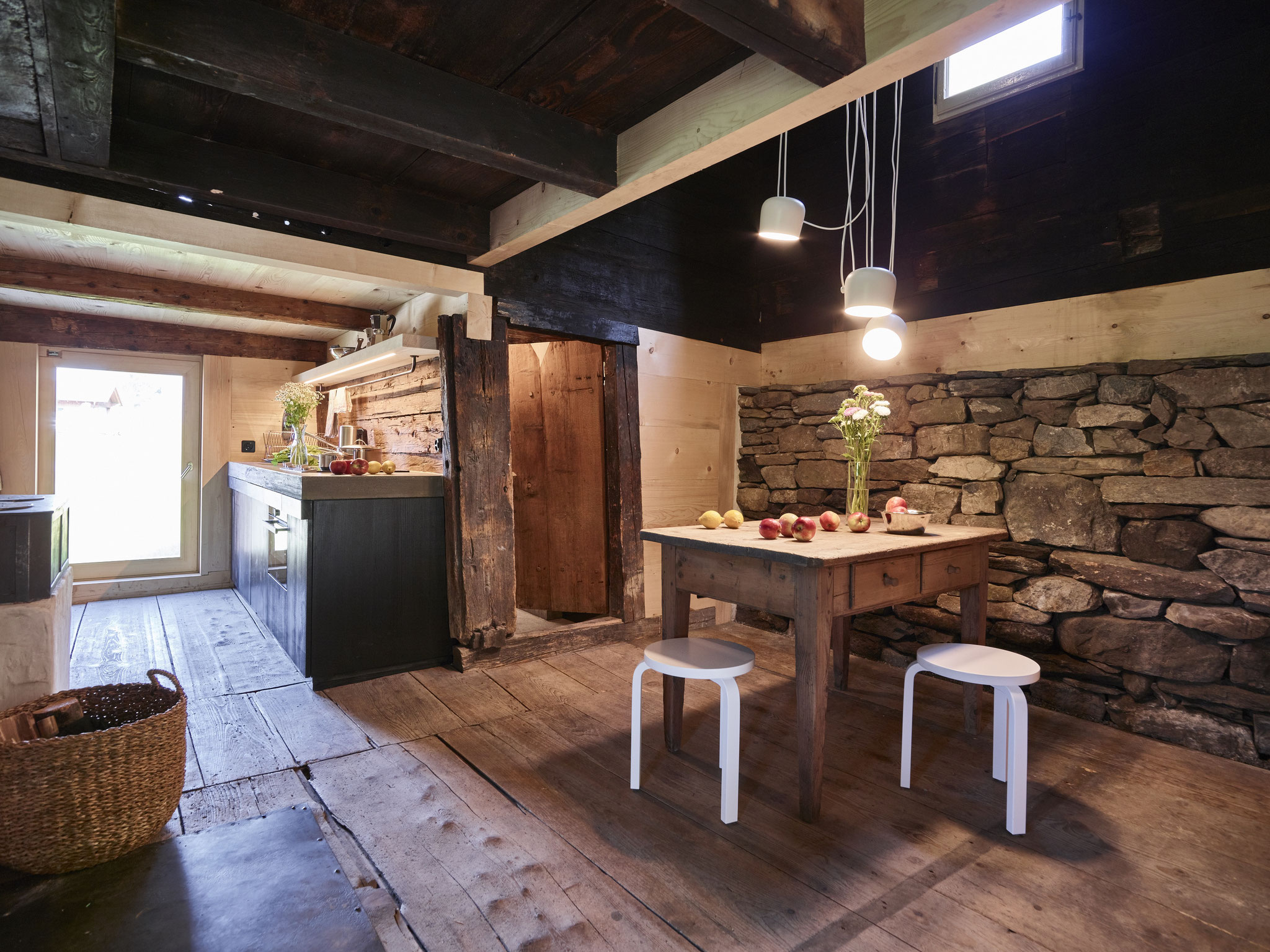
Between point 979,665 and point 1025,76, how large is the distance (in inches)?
118

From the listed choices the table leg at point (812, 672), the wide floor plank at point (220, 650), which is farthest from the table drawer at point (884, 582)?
the wide floor plank at point (220, 650)

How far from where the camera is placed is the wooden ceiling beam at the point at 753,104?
1.67 meters

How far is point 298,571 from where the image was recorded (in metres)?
3.37

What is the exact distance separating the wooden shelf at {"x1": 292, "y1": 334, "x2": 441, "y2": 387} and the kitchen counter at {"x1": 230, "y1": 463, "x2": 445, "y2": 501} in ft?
2.25

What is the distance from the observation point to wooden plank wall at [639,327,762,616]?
431 cm

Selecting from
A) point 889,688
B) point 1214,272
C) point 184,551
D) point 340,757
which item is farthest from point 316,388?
point 1214,272

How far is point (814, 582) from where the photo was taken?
6.88 ft

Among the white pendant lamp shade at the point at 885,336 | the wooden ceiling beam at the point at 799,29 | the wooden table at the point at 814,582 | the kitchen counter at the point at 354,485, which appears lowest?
the wooden table at the point at 814,582

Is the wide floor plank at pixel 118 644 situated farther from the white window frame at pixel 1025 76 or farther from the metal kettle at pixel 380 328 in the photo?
the white window frame at pixel 1025 76

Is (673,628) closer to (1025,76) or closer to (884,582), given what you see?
(884,582)

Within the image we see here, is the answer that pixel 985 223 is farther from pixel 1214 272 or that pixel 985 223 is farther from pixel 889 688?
pixel 889 688

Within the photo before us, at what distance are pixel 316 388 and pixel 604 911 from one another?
17.2 ft

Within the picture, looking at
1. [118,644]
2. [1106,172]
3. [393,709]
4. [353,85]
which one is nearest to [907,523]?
[1106,172]

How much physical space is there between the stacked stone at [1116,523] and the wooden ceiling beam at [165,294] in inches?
144
